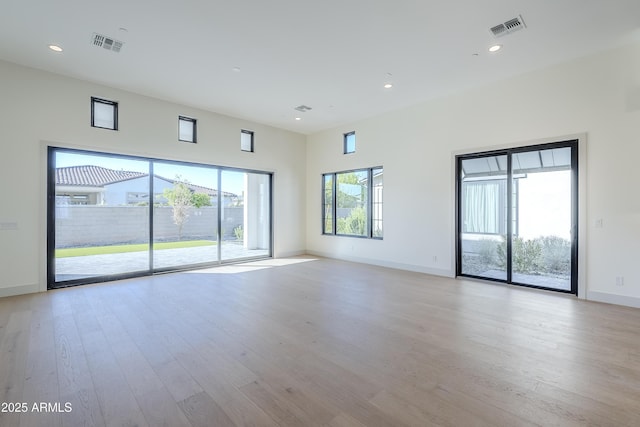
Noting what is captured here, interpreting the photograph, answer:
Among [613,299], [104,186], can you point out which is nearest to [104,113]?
[104,186]

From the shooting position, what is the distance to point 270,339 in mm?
3018

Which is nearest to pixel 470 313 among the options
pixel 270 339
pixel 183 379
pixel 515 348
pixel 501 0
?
pixel 515 348

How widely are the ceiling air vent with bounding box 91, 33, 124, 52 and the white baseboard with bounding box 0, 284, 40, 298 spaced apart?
385 centimetres

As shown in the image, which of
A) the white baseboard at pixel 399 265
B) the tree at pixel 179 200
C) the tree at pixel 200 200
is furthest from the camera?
the tree at pixel 200 200

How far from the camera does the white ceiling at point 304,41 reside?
10.8ft

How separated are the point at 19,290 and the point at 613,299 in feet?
28.8

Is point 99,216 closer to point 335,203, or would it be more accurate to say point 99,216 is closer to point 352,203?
point 335,203

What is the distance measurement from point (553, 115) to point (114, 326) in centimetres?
671

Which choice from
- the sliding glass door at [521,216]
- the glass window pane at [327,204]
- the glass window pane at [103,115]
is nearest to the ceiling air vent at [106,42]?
the glass window pane at [103,115]

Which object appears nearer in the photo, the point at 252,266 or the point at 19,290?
the point at 19,290

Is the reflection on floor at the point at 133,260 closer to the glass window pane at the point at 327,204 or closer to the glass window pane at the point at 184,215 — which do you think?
the glass window pane at the point at 184,215

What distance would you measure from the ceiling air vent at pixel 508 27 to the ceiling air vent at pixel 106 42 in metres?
4.82

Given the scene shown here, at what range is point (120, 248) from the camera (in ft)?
18.8

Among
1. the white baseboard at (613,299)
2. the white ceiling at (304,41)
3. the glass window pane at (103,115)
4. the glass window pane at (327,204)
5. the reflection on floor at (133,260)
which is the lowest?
the white baseboard at (613,299)
